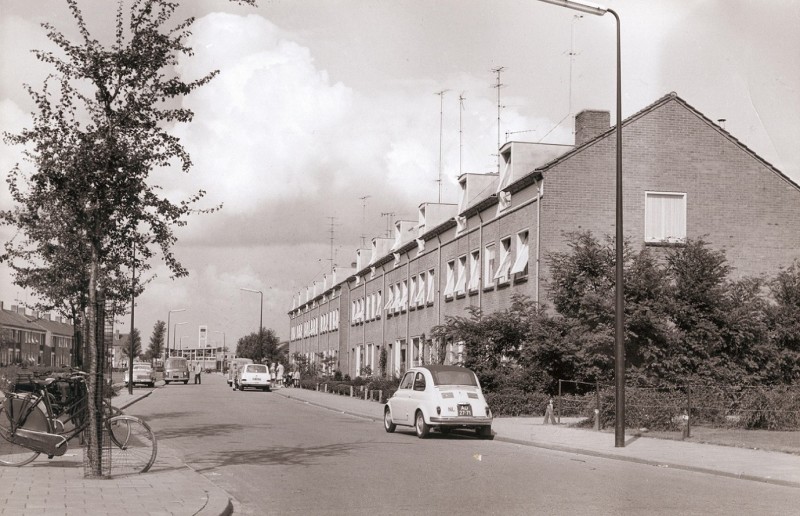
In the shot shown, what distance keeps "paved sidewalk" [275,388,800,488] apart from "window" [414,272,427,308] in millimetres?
21305

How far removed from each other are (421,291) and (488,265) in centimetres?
1062

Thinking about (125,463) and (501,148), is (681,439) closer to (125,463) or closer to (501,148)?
(125,463)

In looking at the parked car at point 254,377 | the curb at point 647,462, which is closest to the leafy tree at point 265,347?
the parked car at point 254,377

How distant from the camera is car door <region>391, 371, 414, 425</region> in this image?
20266mm

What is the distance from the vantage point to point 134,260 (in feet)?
43.1

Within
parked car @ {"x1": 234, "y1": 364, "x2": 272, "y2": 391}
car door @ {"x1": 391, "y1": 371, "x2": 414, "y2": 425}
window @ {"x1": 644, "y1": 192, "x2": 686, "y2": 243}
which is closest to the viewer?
car door @ {"x1": 391, "y1": 371, "x2": 414, "y2": 425}

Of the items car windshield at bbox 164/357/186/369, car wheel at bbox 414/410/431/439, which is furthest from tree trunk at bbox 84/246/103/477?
car windshield at bbox 164/357/186/369

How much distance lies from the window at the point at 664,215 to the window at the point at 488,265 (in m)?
6.55

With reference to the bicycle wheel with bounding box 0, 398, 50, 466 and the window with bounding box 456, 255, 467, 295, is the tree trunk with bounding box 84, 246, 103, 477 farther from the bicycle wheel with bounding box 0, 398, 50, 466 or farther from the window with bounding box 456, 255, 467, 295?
the window with bounding box 456, 255, 467, 295

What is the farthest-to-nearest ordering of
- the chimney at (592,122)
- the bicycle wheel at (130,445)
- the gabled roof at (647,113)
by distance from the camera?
the chimney at (592,122), the gabled roof at (647,113), the bicycle wheel at (130,445)

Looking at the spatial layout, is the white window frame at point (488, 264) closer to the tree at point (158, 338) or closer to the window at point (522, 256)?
the window at point (522, 256)

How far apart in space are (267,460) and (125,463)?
297 cm

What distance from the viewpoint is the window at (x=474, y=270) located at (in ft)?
115

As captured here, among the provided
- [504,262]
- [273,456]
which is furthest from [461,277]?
[273,456]
